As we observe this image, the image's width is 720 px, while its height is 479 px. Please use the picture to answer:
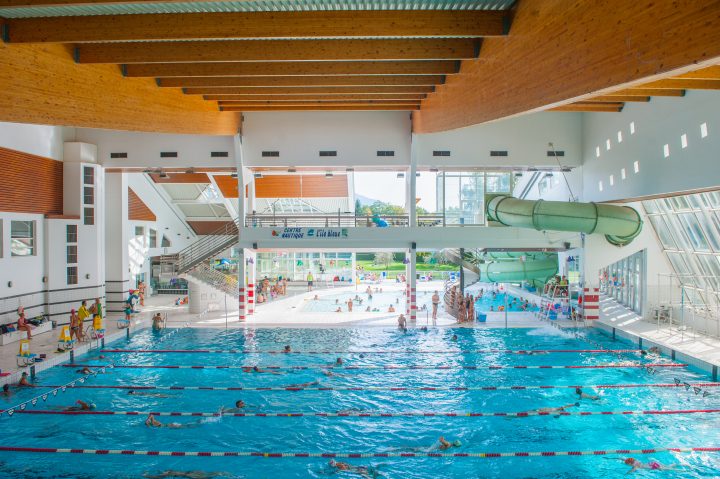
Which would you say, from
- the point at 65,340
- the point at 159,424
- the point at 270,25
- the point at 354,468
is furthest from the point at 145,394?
the point at 270,25

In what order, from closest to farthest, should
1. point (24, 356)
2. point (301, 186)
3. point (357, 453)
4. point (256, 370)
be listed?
point (357, 453)
point (24, 356)
point (256, 370)
point (301, 186)

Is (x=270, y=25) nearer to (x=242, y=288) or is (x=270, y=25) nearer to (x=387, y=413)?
(x=387, y=413)

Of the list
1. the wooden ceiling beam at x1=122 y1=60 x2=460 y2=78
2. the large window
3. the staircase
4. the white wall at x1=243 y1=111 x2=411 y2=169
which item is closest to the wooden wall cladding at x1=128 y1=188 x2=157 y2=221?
the staircase

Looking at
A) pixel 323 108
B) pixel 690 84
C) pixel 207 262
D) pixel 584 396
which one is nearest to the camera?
pixel 690 84

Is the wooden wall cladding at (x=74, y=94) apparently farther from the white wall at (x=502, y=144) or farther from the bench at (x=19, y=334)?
the white wall at (x=502, y=144)

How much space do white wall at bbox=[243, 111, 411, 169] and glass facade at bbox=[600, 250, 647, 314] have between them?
1030cm

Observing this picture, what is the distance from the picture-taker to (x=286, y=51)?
938 cm

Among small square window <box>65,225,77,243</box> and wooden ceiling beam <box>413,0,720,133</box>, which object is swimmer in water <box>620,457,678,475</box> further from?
small square window <box>65,225,77,243</box>

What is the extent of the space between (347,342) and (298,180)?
12934 mm

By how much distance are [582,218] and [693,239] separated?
3.84m

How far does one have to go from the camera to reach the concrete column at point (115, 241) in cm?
2127

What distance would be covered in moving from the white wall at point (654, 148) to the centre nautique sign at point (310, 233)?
31.6ft

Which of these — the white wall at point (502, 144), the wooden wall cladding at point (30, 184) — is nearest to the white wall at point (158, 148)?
the wooden wall cladding at point (30, 184)

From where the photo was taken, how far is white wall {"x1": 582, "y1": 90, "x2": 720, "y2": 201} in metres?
11.1
